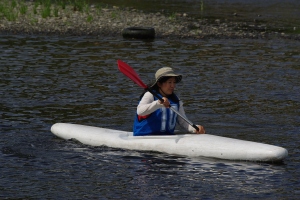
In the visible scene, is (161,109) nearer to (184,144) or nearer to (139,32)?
(184,144)

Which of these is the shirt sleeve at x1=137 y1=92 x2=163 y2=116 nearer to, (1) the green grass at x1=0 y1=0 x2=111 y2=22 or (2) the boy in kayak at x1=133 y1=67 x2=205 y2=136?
(2) the boy in kayak at x1=133 y1=67 x2=205 y2=136

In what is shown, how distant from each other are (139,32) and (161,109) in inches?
496

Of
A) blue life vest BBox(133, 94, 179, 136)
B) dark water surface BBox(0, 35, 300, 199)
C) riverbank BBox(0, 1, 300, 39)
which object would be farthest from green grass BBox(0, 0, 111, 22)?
blue life vest BBox(133, 94, 179, 136)

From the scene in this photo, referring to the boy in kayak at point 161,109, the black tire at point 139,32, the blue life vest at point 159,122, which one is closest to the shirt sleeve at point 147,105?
the boy in kayak at point 161,109

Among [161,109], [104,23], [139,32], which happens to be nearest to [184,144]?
[161,109]

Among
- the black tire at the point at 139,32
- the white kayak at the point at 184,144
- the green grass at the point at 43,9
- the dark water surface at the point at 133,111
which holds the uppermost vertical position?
the green grass at the point at 43,9

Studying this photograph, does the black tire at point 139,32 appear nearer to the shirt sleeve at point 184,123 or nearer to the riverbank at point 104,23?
the riverbank at point 104,23

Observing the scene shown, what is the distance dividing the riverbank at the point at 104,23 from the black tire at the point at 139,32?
67cm

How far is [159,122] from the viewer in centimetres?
1004

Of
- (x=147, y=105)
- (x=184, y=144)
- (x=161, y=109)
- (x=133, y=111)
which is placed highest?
(x=147, y=105)

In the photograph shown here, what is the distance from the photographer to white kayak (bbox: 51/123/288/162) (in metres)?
9.34

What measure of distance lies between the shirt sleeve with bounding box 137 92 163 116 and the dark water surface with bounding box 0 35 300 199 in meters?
0.63

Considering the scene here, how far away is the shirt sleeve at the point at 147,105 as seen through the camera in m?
9.52

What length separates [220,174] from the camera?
354 inches
